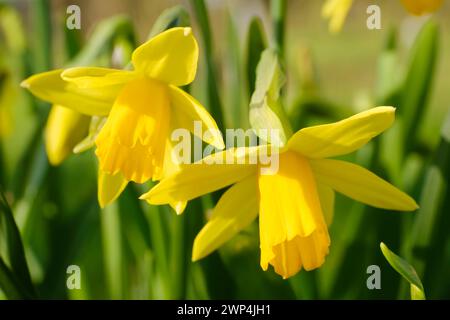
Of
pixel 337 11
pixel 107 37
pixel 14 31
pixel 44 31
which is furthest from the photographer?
pixel 14 31

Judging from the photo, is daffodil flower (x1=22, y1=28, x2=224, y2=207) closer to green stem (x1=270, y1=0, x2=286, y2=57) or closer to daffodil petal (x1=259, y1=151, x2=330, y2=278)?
daffodil petal (x1=259, y1=151, x2=330, y2=278)

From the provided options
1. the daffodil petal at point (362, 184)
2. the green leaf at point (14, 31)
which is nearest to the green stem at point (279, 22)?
the daffodil petal at point (362, 184)

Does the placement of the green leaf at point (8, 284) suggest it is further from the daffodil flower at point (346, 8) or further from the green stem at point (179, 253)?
the daffodil flower at point (346, 8)

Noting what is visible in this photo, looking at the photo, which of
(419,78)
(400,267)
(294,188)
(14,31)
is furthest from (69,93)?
(14,31)

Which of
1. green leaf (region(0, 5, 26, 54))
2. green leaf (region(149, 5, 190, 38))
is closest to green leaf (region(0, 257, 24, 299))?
green leaf (region(149, 5, 190, 38))

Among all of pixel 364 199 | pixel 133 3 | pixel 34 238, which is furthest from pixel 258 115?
pixel 133 3

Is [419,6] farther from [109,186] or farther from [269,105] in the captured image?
[109,186]
